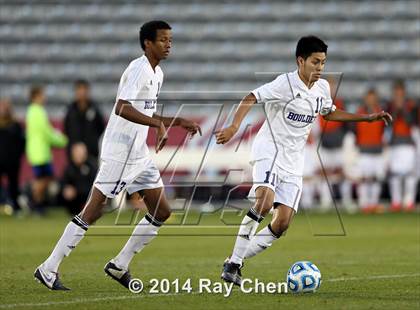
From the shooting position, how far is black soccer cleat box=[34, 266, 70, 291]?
8.88 meters

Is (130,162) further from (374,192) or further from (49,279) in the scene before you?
(374,192)

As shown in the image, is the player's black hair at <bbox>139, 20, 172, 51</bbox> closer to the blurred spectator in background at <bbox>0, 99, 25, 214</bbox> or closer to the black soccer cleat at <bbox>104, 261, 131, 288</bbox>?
the black soccer cleat at <bbox>104, 261, 131, 288</bbox>

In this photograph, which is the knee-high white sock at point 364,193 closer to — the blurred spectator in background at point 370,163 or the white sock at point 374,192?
the blurred spectator in background at point 370,163

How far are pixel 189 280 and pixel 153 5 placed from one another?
17894mm

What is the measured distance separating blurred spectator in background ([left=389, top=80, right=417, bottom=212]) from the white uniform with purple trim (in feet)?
36.7

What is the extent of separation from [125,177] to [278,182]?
1431 millimetres

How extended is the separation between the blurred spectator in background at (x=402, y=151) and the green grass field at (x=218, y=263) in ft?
5.19

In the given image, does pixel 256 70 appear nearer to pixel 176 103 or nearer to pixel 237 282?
pixel 176 103

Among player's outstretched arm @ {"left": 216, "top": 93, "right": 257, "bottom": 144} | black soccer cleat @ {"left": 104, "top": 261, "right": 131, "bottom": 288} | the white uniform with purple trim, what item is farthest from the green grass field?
player's outstretched arm @ {"left": 216, "top": 93, "right": 257, "bottom": 144}

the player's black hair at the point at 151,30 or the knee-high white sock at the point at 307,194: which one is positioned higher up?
the player's black hair at the point at 151,30

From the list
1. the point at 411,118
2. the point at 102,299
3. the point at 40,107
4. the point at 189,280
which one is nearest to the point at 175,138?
the point at 40,107

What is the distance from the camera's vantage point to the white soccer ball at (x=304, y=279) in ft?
28.7

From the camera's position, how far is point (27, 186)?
2234 cm

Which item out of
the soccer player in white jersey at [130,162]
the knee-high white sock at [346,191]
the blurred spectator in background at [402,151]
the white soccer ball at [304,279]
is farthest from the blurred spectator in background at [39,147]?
the white soccer ball at [304,279]
